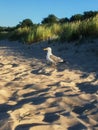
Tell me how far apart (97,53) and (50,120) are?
24.8 feet

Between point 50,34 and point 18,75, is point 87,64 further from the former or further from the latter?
point 50,34

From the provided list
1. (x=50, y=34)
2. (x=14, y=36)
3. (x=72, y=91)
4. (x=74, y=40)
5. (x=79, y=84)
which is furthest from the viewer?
(x=14, y=36)

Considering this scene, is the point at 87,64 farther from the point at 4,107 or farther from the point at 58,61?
the point at 4,107

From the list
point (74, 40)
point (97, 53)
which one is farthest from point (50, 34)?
point (97, 53)

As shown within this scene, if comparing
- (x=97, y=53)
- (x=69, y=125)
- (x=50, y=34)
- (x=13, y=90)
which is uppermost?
(x=50, y=34)

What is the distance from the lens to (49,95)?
25.2 feet

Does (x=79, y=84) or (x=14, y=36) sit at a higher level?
(x=14, y=36)

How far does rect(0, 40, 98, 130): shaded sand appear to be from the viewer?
5891 millimetres

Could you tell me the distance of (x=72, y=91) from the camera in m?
8.05

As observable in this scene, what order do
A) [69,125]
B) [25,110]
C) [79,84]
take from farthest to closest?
[79,84] < [25,110] < [69,125]

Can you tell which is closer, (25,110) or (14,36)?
(25,110)

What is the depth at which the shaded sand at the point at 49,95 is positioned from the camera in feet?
19.3

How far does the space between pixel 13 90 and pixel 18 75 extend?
2.17m

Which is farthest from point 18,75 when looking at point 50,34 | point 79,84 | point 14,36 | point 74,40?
point 14,36
